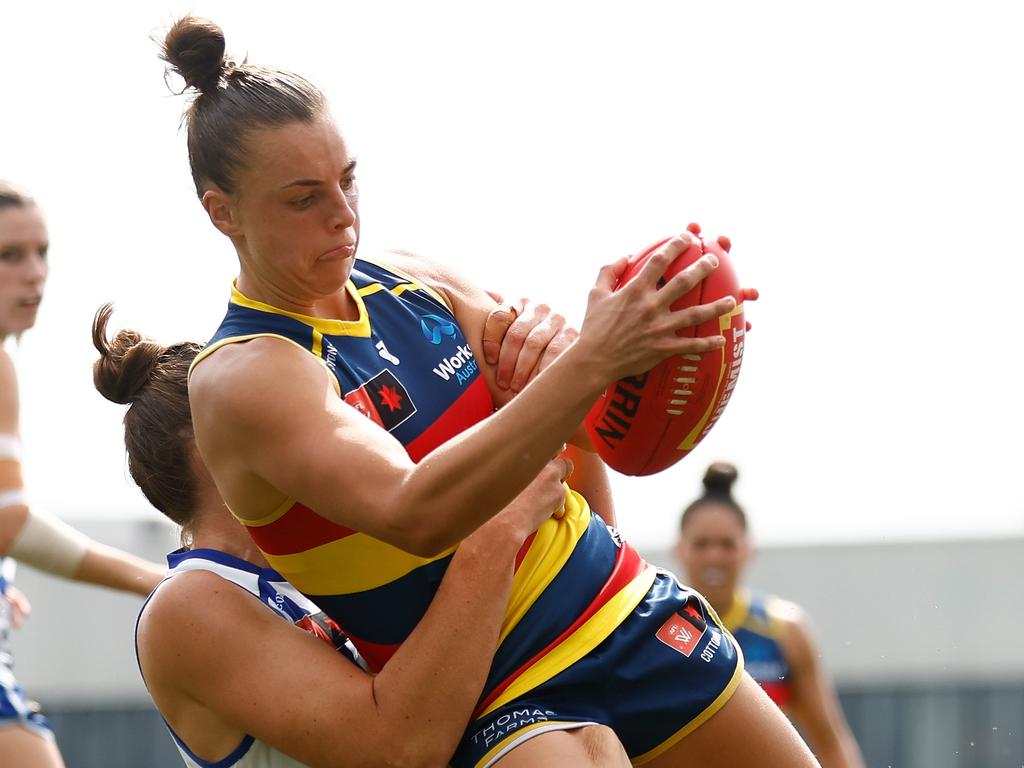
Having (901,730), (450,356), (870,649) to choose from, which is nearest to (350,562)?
(450,356)

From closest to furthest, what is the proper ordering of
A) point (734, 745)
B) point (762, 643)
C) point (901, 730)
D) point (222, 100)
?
point (222, 100) < point (734, 745) < point (762, 643) < point (901, 730)

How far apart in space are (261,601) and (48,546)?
240cm

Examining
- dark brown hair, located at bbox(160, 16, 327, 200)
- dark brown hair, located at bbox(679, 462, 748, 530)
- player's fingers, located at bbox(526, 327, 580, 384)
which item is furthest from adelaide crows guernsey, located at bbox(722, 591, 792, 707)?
dark brown hair, located at bbox(160, 16, 327, 200)

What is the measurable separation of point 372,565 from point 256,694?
1.23 ft

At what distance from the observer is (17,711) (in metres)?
5.32

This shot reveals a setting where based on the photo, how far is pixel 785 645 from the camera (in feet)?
21.8

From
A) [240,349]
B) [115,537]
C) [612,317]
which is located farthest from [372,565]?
[115,537]

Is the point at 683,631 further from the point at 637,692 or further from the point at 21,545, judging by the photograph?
the point at 21,545

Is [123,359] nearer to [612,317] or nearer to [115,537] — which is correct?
[612,317]

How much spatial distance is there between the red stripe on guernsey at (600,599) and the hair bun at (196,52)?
1.36 metres

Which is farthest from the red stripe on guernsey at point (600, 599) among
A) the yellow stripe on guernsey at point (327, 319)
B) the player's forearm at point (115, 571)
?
the player's forearm at point (115, 571)

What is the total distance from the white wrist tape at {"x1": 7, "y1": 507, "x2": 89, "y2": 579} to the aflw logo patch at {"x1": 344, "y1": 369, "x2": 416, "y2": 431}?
2745 mm

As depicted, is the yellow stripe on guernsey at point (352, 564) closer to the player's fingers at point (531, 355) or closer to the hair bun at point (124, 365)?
the player's fingers at point (531, 355)

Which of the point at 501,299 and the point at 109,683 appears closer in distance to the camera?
the point at 501,299
